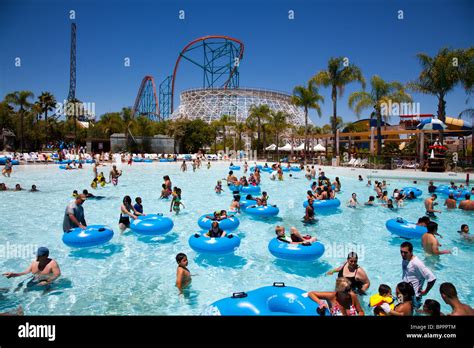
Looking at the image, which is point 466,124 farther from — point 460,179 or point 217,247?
point 217,247

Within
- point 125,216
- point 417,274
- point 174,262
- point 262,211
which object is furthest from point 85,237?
point 417,274

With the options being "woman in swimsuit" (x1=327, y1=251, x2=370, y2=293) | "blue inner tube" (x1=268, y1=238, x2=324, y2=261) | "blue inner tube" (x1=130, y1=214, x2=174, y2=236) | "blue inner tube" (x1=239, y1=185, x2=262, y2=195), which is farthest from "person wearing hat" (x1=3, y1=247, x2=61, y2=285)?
"blue inner tube" (x1=239, y1=185, x2=262, y2=195)

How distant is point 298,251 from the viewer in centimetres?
679

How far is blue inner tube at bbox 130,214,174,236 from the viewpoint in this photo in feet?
27.1

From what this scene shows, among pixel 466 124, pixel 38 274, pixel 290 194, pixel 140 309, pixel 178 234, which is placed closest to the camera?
pixel 140 309

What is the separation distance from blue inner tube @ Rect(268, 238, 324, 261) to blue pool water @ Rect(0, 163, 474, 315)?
0.77 feet

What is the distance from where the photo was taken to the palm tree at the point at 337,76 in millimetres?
30156

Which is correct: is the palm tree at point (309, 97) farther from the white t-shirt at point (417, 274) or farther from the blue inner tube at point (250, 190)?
the white t-shirt at point (417, 274)

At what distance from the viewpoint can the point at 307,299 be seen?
4.17 metres

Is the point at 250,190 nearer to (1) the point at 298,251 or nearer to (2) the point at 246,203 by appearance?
(2) the point at 246,203

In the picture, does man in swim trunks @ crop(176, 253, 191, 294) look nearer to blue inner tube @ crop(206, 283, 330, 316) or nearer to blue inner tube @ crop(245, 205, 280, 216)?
blue inner tube @ crop(206, 283, 330, 316)
